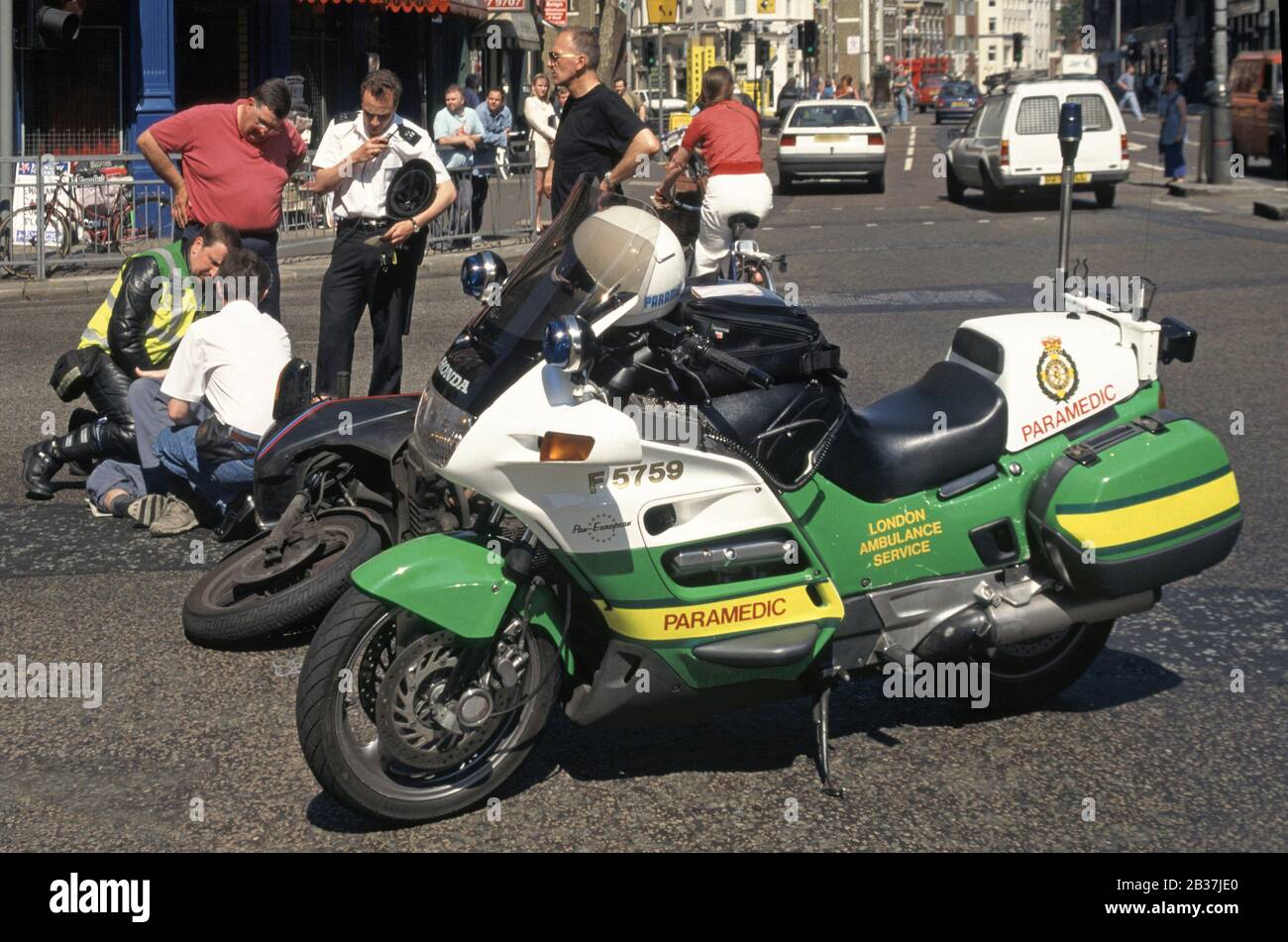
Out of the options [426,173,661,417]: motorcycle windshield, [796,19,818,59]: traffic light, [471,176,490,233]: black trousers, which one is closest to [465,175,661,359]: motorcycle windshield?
[426,173,661,417]: motorcycle windshield

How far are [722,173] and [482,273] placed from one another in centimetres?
833

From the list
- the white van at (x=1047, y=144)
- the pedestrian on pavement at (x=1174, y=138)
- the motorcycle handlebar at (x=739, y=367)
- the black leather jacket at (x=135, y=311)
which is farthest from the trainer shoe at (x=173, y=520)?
the pedestrian on pavement at (x=1174, y=138)

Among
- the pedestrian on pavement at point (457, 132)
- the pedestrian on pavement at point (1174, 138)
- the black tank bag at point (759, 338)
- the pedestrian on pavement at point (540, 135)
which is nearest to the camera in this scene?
the black tank bag at point (759, 338)

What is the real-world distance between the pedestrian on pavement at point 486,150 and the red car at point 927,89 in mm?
59438

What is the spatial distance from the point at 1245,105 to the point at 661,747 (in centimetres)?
3024

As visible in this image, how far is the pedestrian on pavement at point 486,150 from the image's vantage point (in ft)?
63.3

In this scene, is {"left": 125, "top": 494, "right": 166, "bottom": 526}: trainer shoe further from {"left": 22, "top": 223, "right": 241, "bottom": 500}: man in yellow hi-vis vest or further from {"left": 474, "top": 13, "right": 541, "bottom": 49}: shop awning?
{"left": 474, "top": 13, "right": 541, "bottom": 49}: shop awning

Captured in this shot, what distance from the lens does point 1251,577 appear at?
6602 mm

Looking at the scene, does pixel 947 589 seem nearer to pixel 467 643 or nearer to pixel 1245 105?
pixel 467 643

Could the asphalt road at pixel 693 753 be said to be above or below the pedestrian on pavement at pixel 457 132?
below

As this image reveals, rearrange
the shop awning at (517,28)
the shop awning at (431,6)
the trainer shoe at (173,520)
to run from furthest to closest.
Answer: the shop awning at (517,28), the shop awning at (431,6), the trainer shoe at (173,520)

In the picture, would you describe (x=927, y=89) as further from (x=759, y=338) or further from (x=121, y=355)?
(x=759, y=338)

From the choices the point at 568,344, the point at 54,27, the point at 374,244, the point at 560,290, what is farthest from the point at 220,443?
the point at 54,27

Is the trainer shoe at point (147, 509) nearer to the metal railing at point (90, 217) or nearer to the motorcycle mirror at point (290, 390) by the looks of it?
the motorcycle mirror at point (290, 390)
